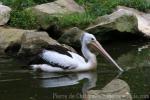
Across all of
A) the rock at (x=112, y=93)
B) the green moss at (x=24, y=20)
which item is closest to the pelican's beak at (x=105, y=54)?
the green moss at (x=24, y=20)

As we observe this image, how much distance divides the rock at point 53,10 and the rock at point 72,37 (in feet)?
2.70

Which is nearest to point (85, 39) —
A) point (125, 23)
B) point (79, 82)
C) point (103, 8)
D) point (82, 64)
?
point (82, 64)

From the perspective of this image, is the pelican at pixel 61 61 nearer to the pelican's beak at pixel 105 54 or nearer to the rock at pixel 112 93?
the pelican's beak at pixel 105 54

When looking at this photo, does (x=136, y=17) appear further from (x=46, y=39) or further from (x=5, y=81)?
(x=5, y=81)

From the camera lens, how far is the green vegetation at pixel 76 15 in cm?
1623

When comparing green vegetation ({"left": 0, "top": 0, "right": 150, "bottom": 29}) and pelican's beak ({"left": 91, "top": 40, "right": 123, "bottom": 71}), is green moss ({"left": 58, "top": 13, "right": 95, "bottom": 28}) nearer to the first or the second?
green vegetation ({"left": 0, "top": 0, "right": 150, "bottom": 29})

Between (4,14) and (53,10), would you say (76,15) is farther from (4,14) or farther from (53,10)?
(4,14)

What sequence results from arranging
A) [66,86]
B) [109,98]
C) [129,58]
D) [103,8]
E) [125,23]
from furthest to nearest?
[103,8] → [125,23] → [129,58] → [66,86] → [109,98]

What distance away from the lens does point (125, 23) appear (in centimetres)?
1616

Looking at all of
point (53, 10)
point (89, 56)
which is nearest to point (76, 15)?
point (53, 10)

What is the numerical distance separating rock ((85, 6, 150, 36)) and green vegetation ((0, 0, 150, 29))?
0.53 m

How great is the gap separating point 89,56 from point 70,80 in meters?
1.36

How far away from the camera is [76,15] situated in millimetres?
16750

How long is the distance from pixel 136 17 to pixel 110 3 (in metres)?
1.86
